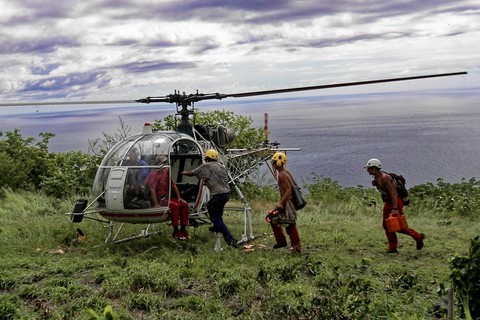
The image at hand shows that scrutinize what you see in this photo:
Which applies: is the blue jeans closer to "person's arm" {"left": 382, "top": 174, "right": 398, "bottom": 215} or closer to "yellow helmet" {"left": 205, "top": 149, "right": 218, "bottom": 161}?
"yellow helmet" {"left": 205, "top": 149, "right": 218, "bottom": 161}

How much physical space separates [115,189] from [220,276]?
2796 mm

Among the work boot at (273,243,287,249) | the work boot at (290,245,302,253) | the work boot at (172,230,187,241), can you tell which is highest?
the work boot at (172,230,187,241)

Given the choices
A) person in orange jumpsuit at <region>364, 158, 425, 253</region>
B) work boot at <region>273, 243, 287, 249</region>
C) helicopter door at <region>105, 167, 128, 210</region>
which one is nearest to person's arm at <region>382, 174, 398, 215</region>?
person in orange jumpsuit at <region>364, 158, 425, 253</region>

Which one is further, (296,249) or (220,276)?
(296,249)

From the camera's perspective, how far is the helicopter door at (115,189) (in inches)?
349

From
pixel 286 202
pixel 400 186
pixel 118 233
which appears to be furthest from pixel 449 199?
pixel 118 233

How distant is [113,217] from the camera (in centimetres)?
914

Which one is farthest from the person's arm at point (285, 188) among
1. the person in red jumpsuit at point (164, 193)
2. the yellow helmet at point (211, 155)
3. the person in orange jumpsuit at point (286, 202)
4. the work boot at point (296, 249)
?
the person in red jumpsuit at point (164, 193)

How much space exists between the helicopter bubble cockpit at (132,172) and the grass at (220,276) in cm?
81

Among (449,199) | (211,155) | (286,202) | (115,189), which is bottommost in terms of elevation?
(449,199)

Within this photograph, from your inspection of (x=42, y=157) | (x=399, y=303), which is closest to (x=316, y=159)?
(x=42, y=157)

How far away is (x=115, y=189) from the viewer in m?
8.89

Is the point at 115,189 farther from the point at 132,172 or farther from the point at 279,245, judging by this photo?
the point at 279,245

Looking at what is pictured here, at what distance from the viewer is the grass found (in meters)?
5.65
